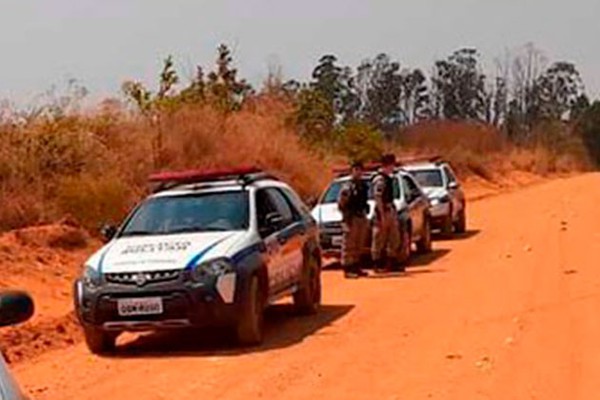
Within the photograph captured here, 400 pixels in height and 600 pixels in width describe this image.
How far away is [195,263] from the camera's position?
13773 mm

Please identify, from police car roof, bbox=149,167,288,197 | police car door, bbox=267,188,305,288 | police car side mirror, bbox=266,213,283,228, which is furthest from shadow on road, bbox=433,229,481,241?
police car side mirror, bbox=266,213,283,228

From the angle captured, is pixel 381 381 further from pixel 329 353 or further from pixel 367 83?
pixel 367 83

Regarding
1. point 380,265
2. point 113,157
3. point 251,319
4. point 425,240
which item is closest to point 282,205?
point 251,319

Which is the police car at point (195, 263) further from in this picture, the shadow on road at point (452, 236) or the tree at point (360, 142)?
the tree at point (360, 142)

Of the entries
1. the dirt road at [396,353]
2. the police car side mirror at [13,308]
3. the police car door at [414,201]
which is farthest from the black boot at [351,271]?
the police car side mirror at [13,308]

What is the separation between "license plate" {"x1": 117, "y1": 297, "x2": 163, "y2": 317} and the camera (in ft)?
44.7

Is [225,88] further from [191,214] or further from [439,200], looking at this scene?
A: [191,214]

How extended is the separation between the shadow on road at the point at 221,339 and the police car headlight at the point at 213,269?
0.78 meters

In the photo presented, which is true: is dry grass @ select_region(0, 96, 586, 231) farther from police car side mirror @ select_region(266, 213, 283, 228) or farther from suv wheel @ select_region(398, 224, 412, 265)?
police car side mirror @ select_region(266, 213, 283, 228)

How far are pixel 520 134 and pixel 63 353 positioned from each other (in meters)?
88.1

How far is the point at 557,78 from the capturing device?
127m

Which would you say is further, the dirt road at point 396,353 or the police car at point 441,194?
the police car at point 441,194

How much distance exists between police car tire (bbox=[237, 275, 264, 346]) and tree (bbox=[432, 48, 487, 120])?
97.6 metres

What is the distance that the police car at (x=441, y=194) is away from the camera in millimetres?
30328
